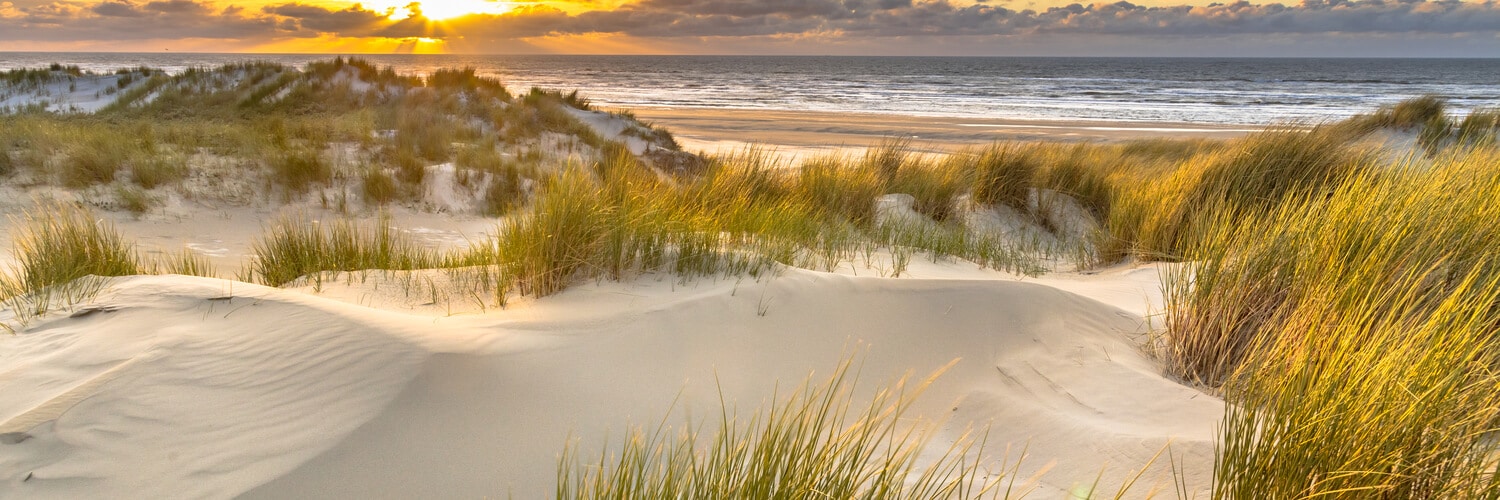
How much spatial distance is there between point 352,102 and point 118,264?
12107 mm

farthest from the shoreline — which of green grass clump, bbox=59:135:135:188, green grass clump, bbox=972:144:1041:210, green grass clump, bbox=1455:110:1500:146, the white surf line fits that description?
green grass clump, bbox=59:135:135:188

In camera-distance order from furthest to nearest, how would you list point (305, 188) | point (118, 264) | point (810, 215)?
point (305, 188) < point (810, 215) < point (118, 264)

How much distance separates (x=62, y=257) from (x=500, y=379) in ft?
9.51

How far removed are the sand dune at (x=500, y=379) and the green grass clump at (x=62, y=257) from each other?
0.34 meters

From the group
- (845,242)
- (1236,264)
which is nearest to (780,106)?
(845,242)

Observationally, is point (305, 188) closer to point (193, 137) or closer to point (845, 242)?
point (193, 137)

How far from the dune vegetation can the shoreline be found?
6.52 meters

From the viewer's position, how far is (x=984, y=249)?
18.5 ft

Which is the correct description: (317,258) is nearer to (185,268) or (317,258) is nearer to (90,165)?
(185,268)

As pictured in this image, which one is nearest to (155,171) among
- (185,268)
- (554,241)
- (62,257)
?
(185,268)

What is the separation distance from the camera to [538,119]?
46.9 feet

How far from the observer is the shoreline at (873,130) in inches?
700

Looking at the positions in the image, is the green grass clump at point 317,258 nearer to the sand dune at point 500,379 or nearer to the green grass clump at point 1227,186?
the sand dune at point 500,379

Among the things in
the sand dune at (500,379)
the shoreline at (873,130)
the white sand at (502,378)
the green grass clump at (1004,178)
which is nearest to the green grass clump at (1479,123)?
the shoreline at (873,130)
